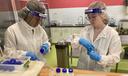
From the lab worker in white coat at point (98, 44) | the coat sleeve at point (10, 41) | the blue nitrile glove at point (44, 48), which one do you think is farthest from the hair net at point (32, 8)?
the lab worker in white coat at point (98, 44)

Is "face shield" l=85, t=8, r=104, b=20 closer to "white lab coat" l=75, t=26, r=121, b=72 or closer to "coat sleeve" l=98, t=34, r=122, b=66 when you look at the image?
"white lab coat" l=75, t=26, r=121, b=72

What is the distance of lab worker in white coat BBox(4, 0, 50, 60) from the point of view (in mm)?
1828

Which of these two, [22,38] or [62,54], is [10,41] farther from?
[62,54]

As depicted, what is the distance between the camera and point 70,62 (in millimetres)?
3834

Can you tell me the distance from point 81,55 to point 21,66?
0.93 m

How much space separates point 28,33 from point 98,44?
797 millimetres

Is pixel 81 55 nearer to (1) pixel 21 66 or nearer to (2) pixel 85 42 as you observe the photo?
(2) pixel 85 42

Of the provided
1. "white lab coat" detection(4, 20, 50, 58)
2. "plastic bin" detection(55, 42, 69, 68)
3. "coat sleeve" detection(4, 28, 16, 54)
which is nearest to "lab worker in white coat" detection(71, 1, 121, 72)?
"white lab coat" detection(4, 20, 50, 58)

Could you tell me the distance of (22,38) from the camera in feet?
6.21

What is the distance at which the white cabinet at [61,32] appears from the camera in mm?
4641

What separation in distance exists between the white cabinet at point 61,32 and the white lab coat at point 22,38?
A: 8.62ft

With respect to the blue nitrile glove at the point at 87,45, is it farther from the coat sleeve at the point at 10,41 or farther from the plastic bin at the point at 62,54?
the plastic bin at the point at 62,54

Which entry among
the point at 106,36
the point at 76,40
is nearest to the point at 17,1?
the point at 76,40

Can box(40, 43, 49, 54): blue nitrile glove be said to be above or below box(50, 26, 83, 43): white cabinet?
above
